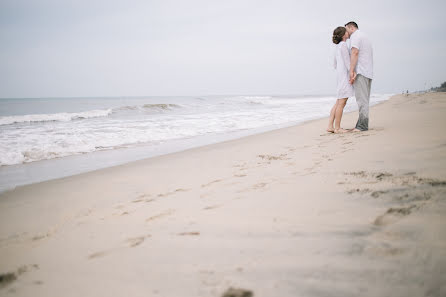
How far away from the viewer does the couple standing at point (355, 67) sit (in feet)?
15.0

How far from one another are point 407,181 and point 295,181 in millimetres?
784

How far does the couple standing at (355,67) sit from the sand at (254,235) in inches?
89.9

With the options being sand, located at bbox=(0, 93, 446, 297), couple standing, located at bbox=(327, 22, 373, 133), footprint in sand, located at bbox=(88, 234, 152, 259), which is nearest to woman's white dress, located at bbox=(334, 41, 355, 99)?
couple standing, located at bbox=(327, 22, 373, 133)

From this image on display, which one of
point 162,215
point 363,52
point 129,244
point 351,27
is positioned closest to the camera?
point 129,244

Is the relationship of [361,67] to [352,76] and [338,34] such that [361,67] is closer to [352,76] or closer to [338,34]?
[352,76]

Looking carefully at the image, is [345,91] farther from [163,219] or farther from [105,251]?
[105,251]

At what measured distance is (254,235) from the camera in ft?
4.29

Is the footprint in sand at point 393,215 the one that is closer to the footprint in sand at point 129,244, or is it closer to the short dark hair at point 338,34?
Result: the footprint in sand at point 129,244

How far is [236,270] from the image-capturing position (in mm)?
1049

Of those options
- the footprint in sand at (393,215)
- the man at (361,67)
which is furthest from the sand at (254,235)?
the man at (361,67)

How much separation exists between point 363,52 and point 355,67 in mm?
286

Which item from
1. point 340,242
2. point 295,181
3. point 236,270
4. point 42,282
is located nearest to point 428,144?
point 295,181

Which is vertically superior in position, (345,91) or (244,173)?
(345,91)

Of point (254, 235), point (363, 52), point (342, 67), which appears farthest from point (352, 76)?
point (254, 235)
